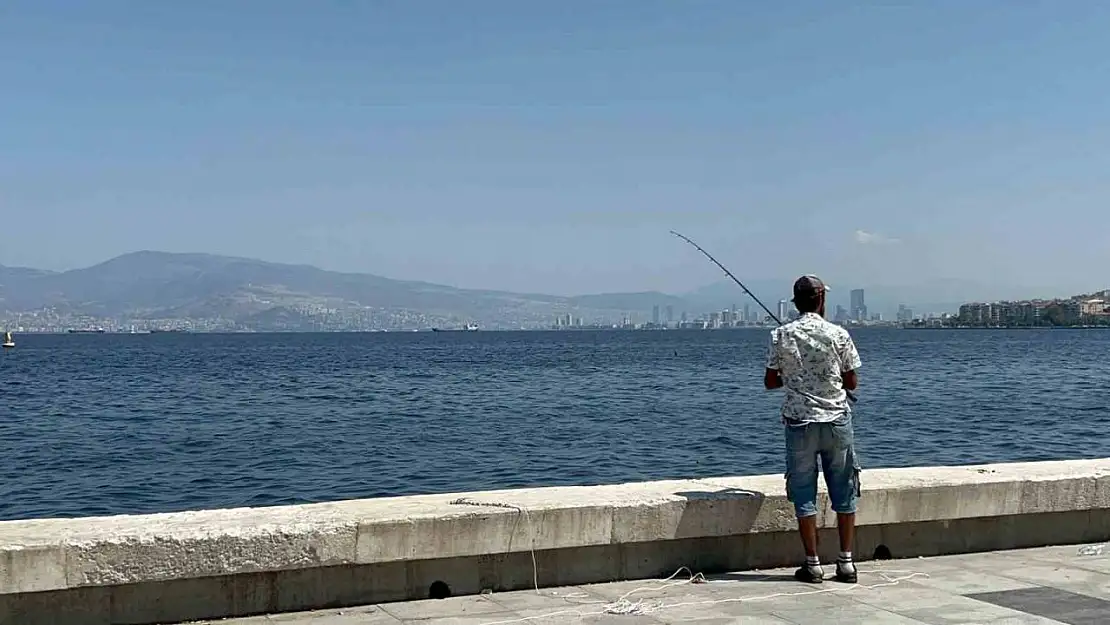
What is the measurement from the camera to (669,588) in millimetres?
7441

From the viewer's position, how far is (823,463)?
7.62m

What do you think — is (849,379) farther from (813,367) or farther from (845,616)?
(845,616)

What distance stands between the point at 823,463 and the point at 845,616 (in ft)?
3.85

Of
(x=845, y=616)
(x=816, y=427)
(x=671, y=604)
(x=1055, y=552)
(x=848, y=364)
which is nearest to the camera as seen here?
(x=845, y=616)

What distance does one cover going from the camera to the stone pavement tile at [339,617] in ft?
21.6

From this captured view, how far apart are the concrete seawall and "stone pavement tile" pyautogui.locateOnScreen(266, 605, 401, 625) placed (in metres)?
0.10

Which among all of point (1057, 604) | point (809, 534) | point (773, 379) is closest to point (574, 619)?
point (809, 534)

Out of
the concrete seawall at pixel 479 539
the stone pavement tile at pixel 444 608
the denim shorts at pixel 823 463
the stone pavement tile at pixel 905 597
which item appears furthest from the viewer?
the denim shorts at pixel 823 463

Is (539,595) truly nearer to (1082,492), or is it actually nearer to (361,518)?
(361,518)

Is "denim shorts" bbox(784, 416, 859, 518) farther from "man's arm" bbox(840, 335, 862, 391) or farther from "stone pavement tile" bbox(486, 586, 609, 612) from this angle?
"stone pavement tile" bbox(486, 586, 609, 612)

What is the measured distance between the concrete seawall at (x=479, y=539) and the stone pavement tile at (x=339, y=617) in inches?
3.9

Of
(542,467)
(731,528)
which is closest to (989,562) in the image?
(731,528)

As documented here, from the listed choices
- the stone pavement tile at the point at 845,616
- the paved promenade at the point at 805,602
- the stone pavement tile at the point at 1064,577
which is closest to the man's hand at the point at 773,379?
the paved promenade at the point at 805,602

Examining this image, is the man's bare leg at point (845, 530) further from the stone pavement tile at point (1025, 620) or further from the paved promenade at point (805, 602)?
the stone pavement tile at point (1025, 620)
